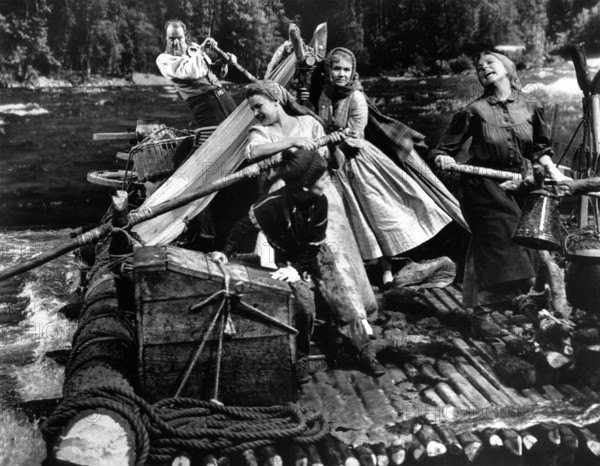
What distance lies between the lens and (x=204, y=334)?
4.08 metres

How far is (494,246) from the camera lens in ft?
18.6

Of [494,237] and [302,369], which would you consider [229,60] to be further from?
[302,369]

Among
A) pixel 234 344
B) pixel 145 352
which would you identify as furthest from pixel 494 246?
pixel 145 352

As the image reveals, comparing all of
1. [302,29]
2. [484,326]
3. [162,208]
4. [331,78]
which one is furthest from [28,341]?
[484,326]

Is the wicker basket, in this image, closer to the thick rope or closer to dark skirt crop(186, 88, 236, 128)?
dark skirt crop(186, 88, 236, 128)

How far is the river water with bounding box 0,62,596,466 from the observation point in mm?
6238

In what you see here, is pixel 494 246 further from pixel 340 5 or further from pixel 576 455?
pixel 340 5

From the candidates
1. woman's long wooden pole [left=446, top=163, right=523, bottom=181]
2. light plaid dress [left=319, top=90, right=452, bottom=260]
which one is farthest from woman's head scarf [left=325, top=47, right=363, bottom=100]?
woman's long wooden pole [left=446, top=163, right=523, bottom=181]

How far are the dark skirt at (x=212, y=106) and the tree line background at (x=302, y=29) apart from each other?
58 centimetres

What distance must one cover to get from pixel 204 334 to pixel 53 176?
10762mm

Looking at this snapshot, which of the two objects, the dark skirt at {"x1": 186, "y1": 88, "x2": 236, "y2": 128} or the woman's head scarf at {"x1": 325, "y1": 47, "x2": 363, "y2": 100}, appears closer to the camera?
the woman's head scarf at {"x1": 325, "y1": 47, "x2": 363, "y2": 100}

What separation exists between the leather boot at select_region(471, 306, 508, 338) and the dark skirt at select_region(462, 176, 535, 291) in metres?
0.22

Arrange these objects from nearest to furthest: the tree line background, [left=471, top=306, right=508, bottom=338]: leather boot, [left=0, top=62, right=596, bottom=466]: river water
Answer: [left=471, top=306, right=508, bottom=338]: leather boot < [left=0, top=62, right=596, bottom=466]: river water < the tree line background

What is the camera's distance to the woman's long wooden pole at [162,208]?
457 centimetres
